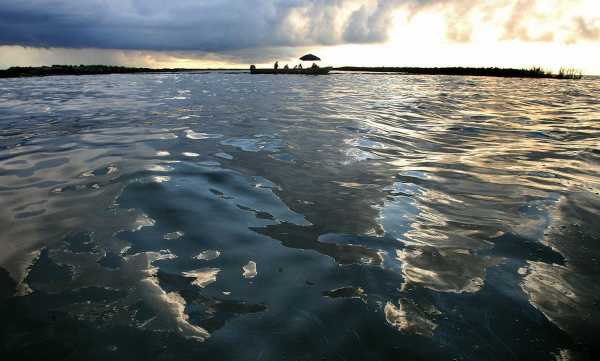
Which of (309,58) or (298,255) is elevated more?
(309,58)

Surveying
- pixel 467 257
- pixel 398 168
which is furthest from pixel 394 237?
pixel 398 168

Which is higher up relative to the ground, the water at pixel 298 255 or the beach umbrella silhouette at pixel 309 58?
the beach umbrella silhouette at pixel 309 58

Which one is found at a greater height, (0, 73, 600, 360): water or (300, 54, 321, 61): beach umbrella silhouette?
(300, 54, 321, 61): beach umbrella silhouette

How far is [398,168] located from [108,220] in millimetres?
3785

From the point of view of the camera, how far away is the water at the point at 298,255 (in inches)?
69.5

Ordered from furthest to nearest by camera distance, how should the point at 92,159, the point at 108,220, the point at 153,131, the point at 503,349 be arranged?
the point at 153,131 → the point at 92,159 → the point at 108,220 → the point at 503,349

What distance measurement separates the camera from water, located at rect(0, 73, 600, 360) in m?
1.77

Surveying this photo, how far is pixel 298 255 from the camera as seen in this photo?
264 cm

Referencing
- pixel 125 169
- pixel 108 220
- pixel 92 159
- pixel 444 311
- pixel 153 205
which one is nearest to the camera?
pixel 444 311

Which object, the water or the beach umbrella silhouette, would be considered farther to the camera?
the beach umbrella silhouette

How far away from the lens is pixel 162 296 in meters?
2.12

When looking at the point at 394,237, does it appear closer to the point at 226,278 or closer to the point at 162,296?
the point at 226,278

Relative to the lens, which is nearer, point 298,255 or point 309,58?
point 298,255

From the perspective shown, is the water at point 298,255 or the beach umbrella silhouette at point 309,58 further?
the beach umbrella silhouette at point 309,58
